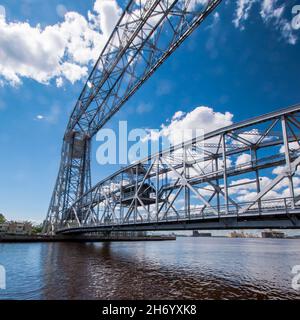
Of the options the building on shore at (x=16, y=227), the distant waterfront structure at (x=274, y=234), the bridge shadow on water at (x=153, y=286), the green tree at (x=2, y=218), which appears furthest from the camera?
the distant waterfront structure at (x=274, y=234)

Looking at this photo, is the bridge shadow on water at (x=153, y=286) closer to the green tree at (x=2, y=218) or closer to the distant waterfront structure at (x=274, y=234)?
the green tree at (x=2, y=218)

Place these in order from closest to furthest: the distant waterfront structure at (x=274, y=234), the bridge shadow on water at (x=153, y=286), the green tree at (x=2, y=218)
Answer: the bridge shadow on water at (x=153, y=286), the green tree at (x=2, y=218), the distant waterfront structure at (x=274, y=234)

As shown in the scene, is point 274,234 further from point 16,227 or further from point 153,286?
point 153,286

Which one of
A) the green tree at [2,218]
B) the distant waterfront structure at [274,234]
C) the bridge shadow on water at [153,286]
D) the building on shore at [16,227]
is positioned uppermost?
the green tree at [2,218]

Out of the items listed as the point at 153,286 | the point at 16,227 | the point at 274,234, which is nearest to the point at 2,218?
the point at 16,227

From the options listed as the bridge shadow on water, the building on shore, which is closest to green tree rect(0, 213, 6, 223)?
the building on shore

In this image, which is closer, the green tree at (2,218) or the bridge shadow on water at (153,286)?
the bridge shadow on water at (153,286)

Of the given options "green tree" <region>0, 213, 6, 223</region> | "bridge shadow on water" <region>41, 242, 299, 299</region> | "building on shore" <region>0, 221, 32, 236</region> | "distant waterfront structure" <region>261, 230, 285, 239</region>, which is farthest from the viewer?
"distant waterfront structure" <region>261, 230, 285, 239</region>

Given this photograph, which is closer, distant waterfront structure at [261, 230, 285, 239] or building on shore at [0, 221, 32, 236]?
building on shore at [0, 221, 32, 236]

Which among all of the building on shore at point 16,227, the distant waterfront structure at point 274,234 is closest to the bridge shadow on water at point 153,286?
the building on shore at point 16,227

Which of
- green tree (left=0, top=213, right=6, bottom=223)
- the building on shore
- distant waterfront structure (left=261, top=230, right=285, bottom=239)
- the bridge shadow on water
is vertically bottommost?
distant waterfront structure (left=261, top=230, right=285, bottom=239)

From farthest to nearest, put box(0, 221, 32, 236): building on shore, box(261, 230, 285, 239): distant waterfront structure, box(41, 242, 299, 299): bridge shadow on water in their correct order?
box(261, 230, 285, 239): distant waterfront structure
box(0, 221, 32, 236): building on shore
box(41, 242, 299, 299): bridge shadow on water

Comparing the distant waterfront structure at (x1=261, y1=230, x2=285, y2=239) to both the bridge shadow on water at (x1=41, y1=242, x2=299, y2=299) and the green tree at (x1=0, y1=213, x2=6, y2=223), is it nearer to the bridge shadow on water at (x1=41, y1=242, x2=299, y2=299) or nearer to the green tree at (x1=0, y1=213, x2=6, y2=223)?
the green tree at (x1=0, y1=213, x2=6, y2=223)
